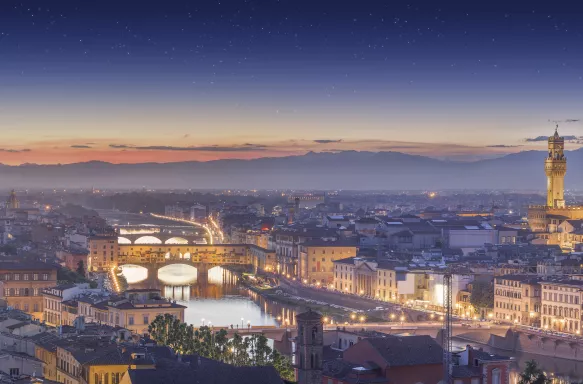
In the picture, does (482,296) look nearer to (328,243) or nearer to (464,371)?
(328,243)

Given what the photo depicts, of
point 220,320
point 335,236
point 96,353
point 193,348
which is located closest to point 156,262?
point 335,236

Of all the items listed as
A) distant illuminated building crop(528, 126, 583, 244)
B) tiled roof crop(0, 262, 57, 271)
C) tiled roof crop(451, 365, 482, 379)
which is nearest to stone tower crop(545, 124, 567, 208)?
distant illuminated building crop(528, 126, 583, 244)

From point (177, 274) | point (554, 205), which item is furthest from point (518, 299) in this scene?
point (554, 205)

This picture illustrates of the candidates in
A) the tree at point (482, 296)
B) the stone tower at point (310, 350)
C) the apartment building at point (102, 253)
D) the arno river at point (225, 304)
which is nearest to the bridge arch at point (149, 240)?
the arno river at point (225, 304)

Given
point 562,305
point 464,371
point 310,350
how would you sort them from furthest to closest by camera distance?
1. point 562,305
2. point 464,371
3. point 310,350

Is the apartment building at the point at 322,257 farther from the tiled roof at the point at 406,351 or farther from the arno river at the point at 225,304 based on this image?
the tiled roof at the point at 406,351
